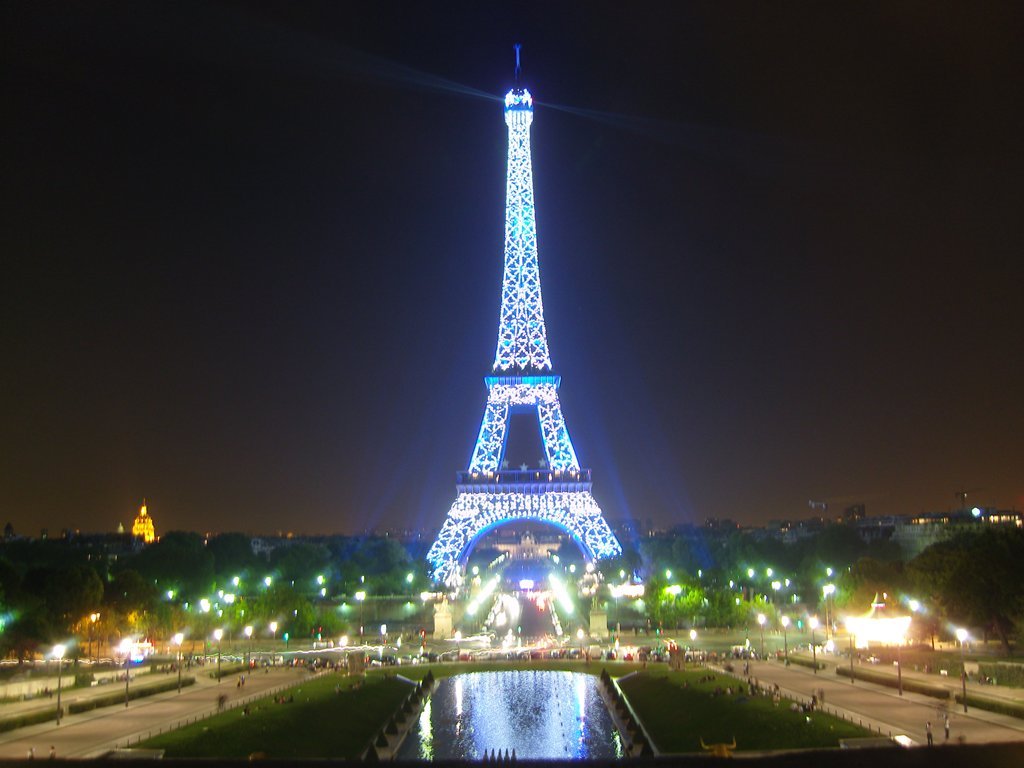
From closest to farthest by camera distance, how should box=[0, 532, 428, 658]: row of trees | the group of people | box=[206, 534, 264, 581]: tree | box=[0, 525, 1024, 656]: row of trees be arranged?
the group of people → box=[0, 525, 1024, 656]: row of trees → box=[0, 532, 428, 658]: row of trees → box=[206, 534, 264, 581]: tree

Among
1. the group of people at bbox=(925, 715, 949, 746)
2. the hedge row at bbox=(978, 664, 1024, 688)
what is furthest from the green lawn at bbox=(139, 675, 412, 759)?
the hedge row at bbox=(978, 664, 1024, 688)

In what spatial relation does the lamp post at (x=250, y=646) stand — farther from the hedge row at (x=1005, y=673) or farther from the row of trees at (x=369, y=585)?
the hedge row at (x=1005, y=673)

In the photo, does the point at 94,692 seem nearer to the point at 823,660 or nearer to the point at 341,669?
the point at 341,669

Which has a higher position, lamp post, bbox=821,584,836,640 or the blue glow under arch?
the blue glow under arch

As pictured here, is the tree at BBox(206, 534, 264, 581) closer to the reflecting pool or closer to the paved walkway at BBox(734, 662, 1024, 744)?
the reflecting pool

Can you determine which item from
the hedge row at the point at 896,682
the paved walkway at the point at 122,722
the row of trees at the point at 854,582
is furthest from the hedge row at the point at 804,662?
the paved walkway at the point at 122,722

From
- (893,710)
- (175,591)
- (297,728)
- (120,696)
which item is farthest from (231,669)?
(175,591)

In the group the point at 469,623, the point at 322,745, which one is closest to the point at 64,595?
the point at 322,745
